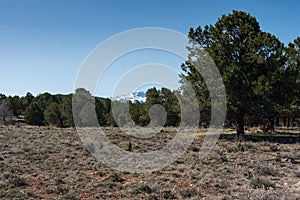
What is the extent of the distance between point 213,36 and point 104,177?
1629cm

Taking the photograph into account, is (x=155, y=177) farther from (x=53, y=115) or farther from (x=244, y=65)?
(x=53, y=115)

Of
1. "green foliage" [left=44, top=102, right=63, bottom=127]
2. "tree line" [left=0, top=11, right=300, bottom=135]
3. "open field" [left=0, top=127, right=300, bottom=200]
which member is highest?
"tree line" [left=0, top=11, right=300, bottom=135]

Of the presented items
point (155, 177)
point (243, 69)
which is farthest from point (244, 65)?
point (155, 177)

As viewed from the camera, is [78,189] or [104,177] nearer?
[78,189]

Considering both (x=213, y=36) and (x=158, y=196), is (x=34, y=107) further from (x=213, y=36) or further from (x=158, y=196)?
(x=158, y=196)

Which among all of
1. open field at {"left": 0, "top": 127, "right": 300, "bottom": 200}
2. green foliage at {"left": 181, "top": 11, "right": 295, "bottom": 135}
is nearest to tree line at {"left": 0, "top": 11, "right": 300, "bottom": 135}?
green foliage at {"left": 181, "top": 11, "right": 295, "bottom": 135}

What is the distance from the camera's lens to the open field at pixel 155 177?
927 centimetres

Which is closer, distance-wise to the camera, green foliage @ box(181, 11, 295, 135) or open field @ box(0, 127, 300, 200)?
open field @ box(0, 127, 300, 200)

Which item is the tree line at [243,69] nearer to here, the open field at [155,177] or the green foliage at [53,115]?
the open field at [155,177]

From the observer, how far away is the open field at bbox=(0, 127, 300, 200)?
927 centimetres

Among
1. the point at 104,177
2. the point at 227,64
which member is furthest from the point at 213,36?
the point at 104,177

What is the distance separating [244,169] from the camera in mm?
12758

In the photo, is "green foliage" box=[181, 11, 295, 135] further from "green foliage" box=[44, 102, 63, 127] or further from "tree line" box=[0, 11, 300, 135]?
"green foliage" box=[44, 102, 63, 127]

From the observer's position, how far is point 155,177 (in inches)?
457
